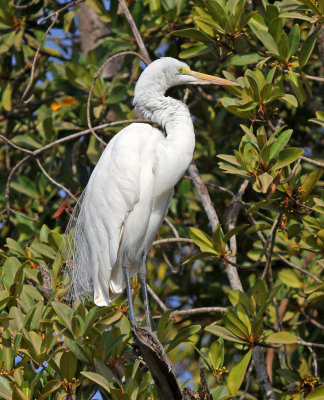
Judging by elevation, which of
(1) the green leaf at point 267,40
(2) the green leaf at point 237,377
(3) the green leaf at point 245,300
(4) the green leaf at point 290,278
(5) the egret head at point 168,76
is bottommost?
(4) the green leaf at point 290,278

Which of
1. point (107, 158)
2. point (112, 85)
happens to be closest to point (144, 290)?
point (107, 158)

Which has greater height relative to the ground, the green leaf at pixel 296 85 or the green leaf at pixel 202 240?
the green leaf at pixel 296 85

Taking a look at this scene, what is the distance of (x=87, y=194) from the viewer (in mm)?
3211

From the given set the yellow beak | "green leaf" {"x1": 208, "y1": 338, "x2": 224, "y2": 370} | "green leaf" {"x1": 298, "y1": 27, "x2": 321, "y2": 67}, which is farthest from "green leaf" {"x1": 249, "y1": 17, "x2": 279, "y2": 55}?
"green leaf" {"x1": 208, "y1": 338, "x2": 224, "y2": 370}

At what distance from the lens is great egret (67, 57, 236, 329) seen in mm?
2953

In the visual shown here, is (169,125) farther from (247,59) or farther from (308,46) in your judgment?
(308,46)

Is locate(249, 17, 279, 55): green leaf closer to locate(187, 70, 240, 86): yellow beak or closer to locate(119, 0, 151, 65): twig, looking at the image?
locate(187, 70, 240, 86): yellow beak

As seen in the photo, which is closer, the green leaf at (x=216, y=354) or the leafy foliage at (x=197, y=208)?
the leafy foliage at (x=197, y=208)

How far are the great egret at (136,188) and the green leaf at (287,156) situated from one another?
1.43 feet

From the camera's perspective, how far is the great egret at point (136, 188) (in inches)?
116

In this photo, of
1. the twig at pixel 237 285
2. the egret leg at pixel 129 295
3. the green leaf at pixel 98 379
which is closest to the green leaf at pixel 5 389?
the green leaf at pixel 98 379

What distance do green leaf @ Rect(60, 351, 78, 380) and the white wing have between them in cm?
50

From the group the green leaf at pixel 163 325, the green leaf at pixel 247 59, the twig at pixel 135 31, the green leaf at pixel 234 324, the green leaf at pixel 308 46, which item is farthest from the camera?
the twig at pixel 135 31

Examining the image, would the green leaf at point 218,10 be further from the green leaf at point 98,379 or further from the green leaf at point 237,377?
the green leaf at point 98,379
